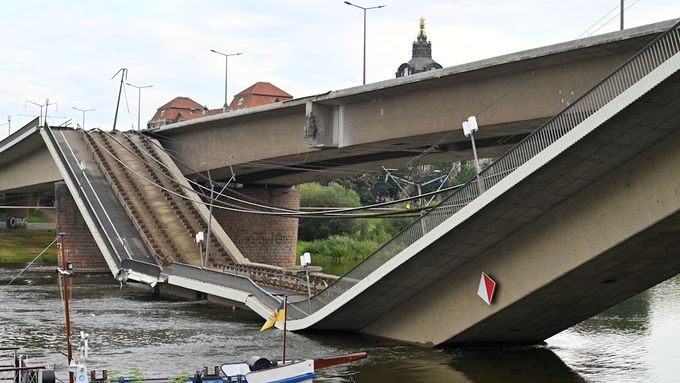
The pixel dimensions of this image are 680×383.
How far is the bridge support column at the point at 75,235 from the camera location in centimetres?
6109

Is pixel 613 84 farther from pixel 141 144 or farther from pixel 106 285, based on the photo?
pixel 141 144

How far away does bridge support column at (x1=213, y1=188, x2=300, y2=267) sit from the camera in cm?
6538

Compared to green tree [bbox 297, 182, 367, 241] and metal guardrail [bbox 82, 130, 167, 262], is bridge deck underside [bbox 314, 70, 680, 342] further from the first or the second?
green tree [bbox 297, 182, 367, 241]

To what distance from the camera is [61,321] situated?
38.8m

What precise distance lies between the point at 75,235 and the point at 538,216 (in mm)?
40828

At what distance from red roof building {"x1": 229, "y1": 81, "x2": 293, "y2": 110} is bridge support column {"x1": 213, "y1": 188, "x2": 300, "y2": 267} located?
54.8 m

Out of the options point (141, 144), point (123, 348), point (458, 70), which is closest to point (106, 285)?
point (141, 144)

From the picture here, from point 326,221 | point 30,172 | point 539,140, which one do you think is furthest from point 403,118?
point 326,221

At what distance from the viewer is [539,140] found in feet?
83.6

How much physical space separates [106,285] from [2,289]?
17.4 ft

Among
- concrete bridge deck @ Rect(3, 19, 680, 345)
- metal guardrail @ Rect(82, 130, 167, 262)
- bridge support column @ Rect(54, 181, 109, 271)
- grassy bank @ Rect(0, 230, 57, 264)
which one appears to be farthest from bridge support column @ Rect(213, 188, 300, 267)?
concrete bridge deck @ Rect(3, 19, 680, 345)

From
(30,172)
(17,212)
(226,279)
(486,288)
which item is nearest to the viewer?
(486,288)

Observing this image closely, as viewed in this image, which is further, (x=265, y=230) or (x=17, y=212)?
(x=17, y=212)

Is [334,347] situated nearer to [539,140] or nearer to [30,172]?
[539,140]
